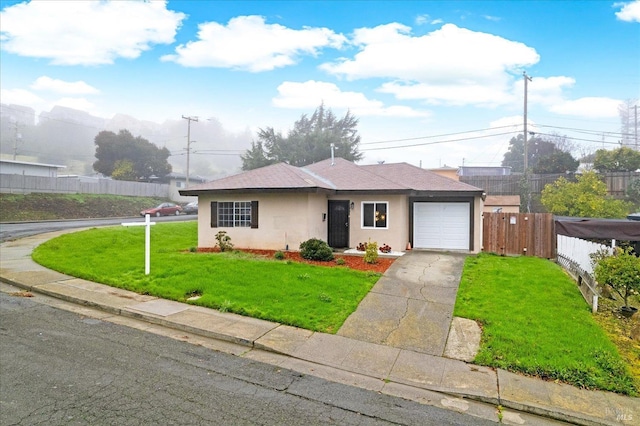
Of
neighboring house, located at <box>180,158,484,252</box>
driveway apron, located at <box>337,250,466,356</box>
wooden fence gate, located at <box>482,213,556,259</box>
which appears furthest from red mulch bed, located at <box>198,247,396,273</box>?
wooden fence gate, located at <box>482,213,556,259</box>

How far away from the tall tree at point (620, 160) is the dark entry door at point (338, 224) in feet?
88.7

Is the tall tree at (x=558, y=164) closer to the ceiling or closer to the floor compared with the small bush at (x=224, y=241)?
closer to the ceiling

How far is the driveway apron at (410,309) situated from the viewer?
665 centimetres

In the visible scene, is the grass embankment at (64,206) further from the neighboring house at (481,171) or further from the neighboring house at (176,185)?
the neighboring house at (481,171)

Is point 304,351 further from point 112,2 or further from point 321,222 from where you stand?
point 112,2

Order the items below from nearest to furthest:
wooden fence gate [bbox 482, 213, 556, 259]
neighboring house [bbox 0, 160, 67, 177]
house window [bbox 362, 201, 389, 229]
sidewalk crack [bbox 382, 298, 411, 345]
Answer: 1. sidewalk crack [bbox 382, 298, 411, 345]
2. house window [bbox 362, 201, 389, 229]
3. wooden fence gate [bbox 482, 213, 556, 259]
4. neighboring house [bbox 0, 160, 67, 177]

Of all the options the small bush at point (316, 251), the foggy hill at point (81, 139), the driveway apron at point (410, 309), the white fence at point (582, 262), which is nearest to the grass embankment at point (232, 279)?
the driveway apron at point (410, 309)

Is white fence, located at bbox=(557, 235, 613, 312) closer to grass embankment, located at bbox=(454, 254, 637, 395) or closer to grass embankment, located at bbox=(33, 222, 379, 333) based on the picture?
grass embankment, located at bbox=(454, 254, 637, 395)

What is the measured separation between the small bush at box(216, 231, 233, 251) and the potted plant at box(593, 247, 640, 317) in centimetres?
1127

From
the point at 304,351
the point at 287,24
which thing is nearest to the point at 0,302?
the point at 304,351

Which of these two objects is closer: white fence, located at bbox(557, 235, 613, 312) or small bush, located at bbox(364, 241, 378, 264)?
white fence, located at bbox(557, 235, 613, 312)

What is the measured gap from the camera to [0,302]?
7.55 meters

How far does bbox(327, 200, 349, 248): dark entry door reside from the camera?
51.0 ft

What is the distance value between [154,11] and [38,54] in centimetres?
3697
